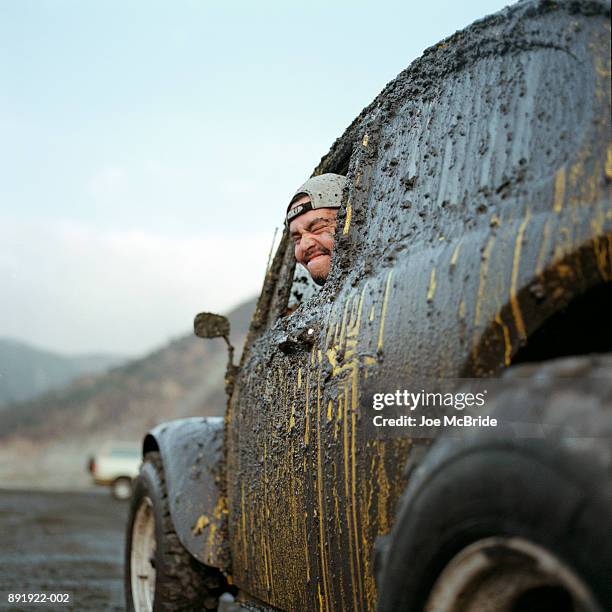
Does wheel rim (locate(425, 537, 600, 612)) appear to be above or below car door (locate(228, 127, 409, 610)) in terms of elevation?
below

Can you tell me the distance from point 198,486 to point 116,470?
21.6 metres

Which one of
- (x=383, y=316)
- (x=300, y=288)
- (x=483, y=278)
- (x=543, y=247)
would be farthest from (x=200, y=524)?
(x=543, y=247)

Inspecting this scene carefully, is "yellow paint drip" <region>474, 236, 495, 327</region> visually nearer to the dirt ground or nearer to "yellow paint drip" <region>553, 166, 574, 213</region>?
"yellow paint drip" <region>553, 166, 574, 213</region>

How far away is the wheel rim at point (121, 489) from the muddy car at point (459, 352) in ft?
70.4

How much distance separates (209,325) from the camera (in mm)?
3359

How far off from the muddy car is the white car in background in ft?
71.0

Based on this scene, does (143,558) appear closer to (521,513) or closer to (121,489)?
(521,513)

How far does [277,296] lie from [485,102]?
4.84 ft

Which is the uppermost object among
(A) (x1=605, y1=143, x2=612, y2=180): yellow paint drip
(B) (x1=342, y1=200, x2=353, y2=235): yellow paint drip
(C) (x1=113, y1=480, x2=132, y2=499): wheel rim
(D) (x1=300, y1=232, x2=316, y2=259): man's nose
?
(C) (x1=113, y1=480, x2=132, y2=499): wheel rim

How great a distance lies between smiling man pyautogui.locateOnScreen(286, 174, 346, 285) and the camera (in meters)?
2.90

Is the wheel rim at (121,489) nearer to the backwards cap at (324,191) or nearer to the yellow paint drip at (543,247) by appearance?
the backwards cap at (324,191)

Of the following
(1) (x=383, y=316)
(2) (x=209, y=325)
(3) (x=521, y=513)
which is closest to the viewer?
(3) (x=521, y=513)

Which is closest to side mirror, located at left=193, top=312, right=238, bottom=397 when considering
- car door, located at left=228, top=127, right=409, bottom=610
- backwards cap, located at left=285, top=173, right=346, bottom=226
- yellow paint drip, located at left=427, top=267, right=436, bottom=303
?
car door, located at left=228, top=127, right=409, bottom=610

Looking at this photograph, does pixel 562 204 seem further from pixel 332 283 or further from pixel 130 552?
pixel 130 552
